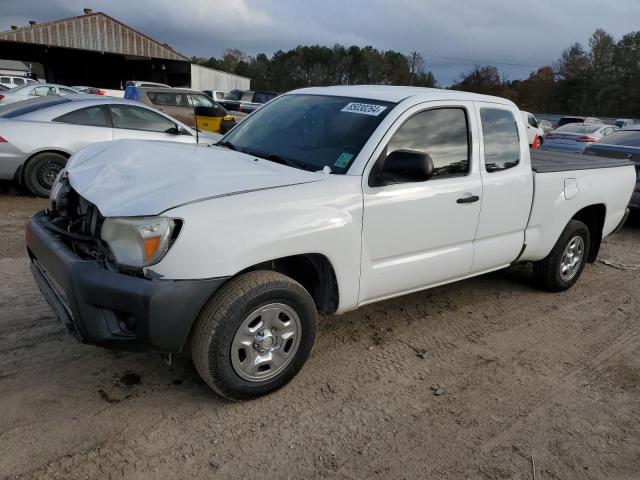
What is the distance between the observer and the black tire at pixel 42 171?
24.6 ft

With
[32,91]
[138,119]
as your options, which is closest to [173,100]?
[138,119]

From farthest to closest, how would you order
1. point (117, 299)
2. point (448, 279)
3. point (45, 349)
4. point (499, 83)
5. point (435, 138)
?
point (499, 83) → point (448, 279) → point (435, 138) → point (45, 349) → point (117, 299)

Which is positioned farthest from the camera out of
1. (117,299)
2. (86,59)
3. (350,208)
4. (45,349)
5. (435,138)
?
(86,59)

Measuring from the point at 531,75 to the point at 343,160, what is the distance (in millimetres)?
75181

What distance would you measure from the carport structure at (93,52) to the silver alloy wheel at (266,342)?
1516 inches

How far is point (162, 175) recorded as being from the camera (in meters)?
3.01

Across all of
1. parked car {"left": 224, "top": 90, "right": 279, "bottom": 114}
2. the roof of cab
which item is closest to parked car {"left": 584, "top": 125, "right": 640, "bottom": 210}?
the roof of cab

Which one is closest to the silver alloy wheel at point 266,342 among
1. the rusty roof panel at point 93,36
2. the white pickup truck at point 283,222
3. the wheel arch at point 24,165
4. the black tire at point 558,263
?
the white pickup truck at point 283,222

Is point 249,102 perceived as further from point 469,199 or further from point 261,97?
point 469,199

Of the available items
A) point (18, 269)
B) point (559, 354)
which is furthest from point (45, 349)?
point (559, 354)

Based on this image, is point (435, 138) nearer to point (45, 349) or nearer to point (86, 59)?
point (45, 349)

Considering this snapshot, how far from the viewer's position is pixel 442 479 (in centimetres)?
265

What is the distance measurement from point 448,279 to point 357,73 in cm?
7962

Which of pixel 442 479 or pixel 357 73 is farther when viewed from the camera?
pixel 357 73
